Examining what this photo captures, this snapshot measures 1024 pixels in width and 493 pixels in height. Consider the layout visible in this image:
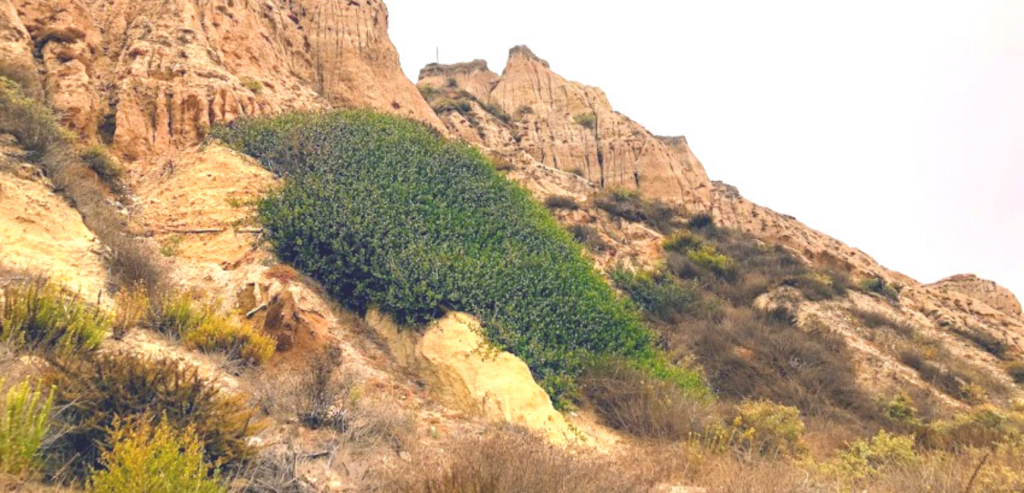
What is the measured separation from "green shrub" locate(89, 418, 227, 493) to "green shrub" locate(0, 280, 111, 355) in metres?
1.84

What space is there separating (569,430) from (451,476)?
13.8 feet

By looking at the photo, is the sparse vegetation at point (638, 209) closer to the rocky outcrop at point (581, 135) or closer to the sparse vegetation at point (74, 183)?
the rocky outcrop at point (581, 135)

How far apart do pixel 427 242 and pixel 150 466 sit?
7289mm

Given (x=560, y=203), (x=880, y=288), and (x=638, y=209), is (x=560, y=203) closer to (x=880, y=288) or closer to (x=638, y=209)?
(x=638, y=209)

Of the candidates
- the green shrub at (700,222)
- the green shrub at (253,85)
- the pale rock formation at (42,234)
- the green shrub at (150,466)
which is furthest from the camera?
the green shrub at (700,222)

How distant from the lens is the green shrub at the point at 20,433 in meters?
3.34

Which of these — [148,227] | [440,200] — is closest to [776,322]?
[440,200]

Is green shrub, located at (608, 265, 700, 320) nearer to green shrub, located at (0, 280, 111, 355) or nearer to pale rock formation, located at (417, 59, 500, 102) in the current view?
green shrub, located at (0, 280, 111, 355)

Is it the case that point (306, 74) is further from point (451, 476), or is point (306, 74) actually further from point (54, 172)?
point (451, 476)

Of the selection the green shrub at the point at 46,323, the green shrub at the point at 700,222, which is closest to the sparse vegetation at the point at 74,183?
the green shrub at the point at 46,323

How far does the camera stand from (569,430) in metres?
8.10

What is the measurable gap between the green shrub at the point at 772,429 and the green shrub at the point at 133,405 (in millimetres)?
6186

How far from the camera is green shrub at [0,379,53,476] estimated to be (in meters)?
3.34

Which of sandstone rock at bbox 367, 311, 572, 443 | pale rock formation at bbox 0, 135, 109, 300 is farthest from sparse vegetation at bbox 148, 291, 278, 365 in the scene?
sandstone rock at bbox 367, 311, 572, 443
